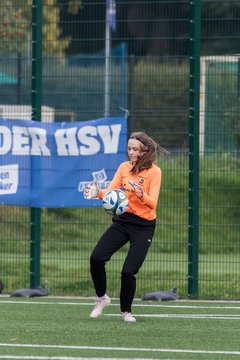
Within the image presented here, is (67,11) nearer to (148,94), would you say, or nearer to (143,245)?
(148,94)

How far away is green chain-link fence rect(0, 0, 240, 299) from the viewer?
1298cm

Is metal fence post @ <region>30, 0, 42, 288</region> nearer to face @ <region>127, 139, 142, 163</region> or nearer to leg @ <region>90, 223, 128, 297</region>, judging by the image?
leg @ <region>90, 223, 128, 297</region>

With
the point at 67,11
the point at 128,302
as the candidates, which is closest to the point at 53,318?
the point at 128,302

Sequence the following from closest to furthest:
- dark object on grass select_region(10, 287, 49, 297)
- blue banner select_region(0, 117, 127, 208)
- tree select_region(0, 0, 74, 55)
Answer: dark object on grass select_region(10, 287, 49, 297) < blue banner select_region(0, 117, 127, 208) < tree select_region(0, 0, 74, 55)

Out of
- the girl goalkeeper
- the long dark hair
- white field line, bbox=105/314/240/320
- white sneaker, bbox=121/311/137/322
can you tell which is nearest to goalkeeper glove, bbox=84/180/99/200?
the girl goalkeeper

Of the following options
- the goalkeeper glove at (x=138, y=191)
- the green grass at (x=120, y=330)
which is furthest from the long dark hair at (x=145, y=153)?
the green grass at (x=120, y=330)

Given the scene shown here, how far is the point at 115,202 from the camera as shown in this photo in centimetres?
967

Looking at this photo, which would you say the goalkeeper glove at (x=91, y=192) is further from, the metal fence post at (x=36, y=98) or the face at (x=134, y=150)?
the metal fence post at (x=36, y=98)

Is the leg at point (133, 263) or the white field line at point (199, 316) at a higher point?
the leg at point (133, 263)

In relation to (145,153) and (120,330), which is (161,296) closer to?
(145,153)

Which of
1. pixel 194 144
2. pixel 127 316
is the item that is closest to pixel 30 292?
pixel 194 144

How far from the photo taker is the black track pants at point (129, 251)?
9.90 metres

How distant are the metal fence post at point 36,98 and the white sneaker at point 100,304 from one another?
3.13m

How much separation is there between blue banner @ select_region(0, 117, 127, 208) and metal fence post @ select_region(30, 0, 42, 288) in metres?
0.16
